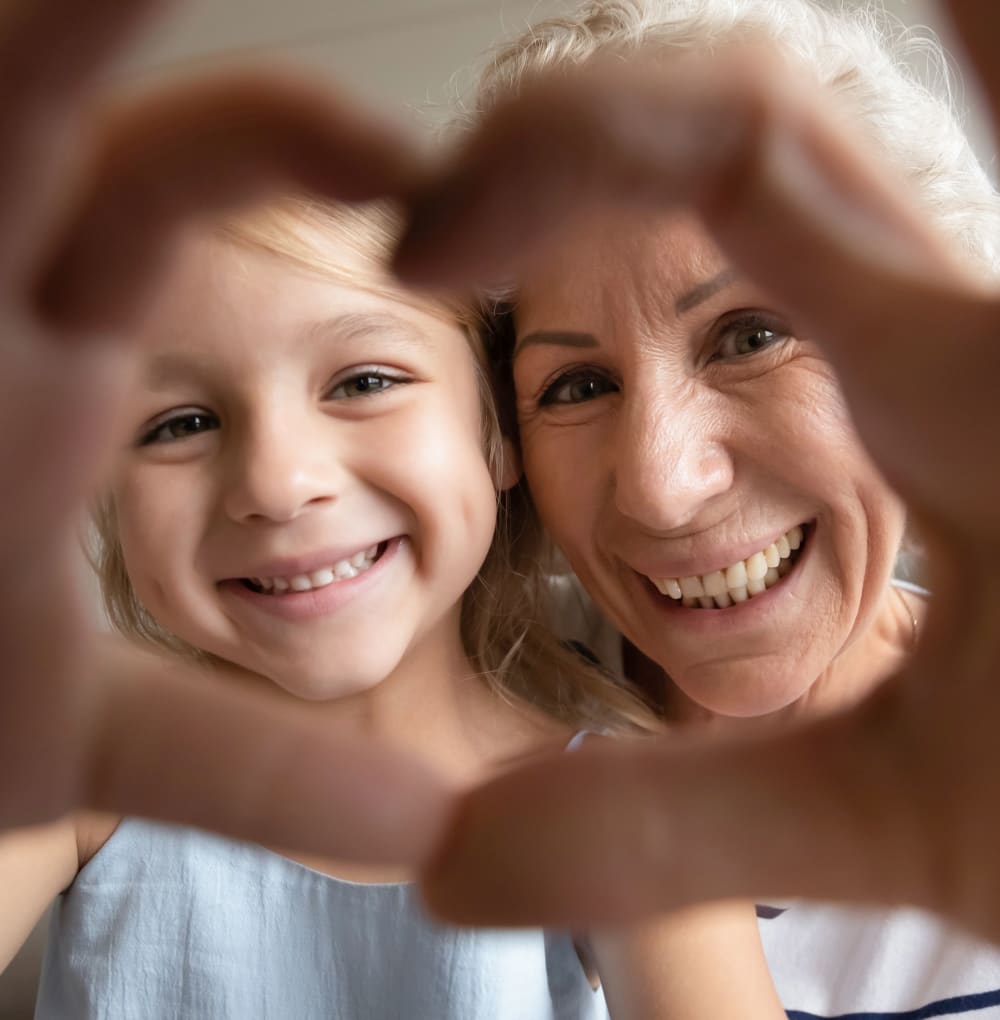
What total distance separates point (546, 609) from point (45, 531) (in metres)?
0.85

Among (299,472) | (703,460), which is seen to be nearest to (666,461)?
(703,460)

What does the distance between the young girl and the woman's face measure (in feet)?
0.29

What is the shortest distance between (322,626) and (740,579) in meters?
0.32

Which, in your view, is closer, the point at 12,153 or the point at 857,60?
the point at 12,153

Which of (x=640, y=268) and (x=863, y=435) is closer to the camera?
(x=863, y=435)

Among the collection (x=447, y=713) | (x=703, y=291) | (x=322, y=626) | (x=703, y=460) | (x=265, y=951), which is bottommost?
(x=265, y=951)

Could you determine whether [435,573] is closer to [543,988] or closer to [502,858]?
[543,988]

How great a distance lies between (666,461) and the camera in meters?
0.71

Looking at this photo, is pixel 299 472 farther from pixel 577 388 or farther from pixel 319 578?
pixel 577 388

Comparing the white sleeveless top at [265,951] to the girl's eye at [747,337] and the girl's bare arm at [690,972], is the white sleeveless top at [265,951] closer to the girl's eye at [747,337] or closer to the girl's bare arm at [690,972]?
the girl's bare arm at [690,972]

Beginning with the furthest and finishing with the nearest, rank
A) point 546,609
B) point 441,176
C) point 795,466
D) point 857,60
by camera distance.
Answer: point 546,609 → point 857,60 → point 795,466 → point 441,176

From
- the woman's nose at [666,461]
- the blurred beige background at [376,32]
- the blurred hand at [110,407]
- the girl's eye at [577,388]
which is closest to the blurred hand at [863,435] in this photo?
the blurred hand at [110,407]

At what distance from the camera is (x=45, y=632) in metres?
0.28

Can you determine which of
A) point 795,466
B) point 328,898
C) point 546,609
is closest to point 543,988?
point 328,898
